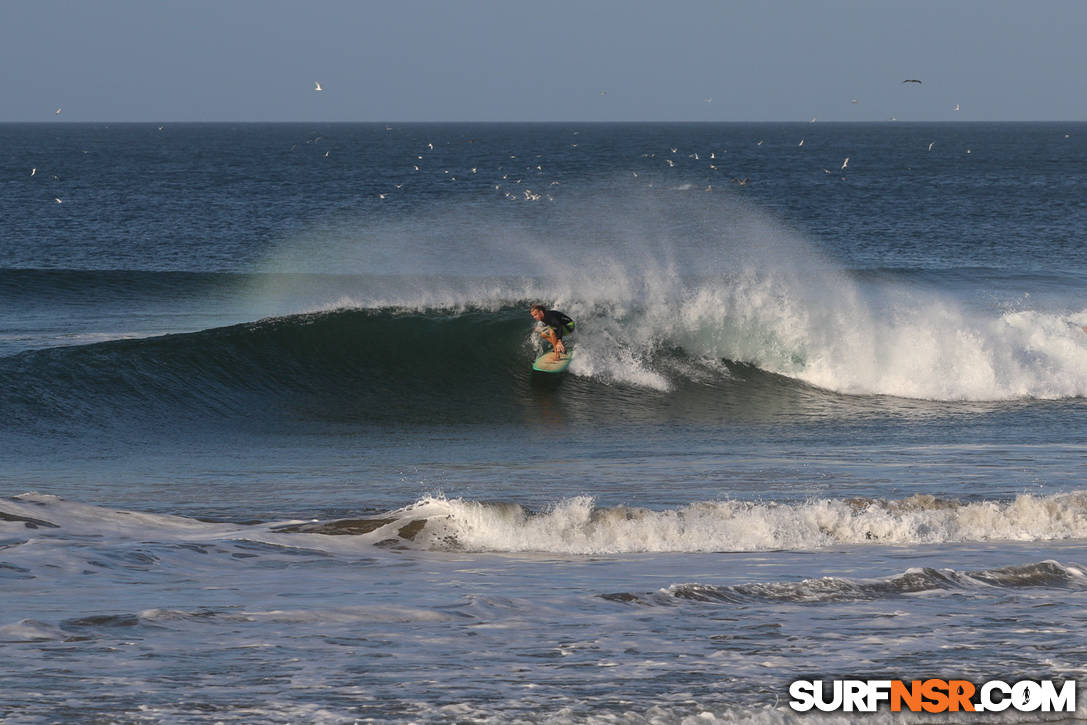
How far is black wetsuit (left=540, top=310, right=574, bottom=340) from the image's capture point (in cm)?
1770

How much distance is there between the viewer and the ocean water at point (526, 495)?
268 inches

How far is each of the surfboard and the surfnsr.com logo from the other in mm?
12533

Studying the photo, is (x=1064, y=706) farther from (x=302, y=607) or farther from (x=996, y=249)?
(x=996, y=249)

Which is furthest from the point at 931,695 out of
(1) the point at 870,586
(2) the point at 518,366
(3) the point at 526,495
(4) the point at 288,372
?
(4) the point at 288,372

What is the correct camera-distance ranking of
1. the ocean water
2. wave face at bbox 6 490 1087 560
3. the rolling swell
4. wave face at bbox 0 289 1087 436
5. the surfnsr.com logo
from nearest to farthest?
the surfnsr.com logo → the ocean water → wave face at bbox 6 490 1087 560 → the rolling swell → wave face at bbox 0 289 1087 436

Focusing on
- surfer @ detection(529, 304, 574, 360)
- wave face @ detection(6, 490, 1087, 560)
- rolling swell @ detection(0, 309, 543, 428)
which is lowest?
wave face @ detection(6, 490, 1087, 560)

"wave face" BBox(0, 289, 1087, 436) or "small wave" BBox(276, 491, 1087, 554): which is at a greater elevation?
"wave face" BBox(0, 289, 1087, 436)

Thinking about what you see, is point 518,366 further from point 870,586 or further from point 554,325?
point 870,586

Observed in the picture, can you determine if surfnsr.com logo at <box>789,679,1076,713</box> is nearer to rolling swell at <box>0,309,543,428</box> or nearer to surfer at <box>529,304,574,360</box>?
rolling swell at <box>0,309,543,428</box>

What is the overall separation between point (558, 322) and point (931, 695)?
12.2m

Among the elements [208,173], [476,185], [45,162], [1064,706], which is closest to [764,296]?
[1064,706]

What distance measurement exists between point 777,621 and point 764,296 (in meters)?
14.0

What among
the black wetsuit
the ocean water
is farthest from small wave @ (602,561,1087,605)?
the black wetsuit

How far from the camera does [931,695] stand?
21.1 ft
